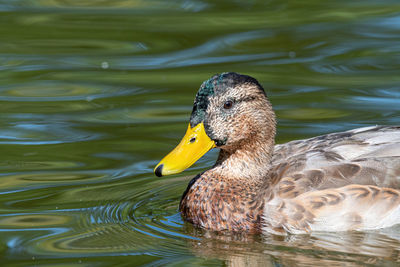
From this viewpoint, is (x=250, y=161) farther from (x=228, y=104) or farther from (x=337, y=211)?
(x=337, y=211)

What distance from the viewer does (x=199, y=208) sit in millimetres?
8164

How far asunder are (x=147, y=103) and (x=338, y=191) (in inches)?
169

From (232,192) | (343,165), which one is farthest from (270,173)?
(343,165)

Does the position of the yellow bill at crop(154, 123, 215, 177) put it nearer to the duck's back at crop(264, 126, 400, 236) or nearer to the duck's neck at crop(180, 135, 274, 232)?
the duck's neck at crop(180, 135, 274, 232)

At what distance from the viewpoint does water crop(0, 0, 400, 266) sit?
7.45m

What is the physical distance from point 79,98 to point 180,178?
3.02m

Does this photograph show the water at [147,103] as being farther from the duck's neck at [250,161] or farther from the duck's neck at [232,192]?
the duck's neck at [250,161]

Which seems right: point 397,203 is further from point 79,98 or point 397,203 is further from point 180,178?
point 79,98

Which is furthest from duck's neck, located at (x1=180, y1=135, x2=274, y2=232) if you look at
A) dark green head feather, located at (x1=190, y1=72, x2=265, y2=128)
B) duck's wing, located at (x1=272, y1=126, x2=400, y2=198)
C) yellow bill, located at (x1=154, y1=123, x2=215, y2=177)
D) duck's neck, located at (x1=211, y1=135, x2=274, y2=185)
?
dark green head feather, located at (x1=190, y1=72, x2=265, y2=128)

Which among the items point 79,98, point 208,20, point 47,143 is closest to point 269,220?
point 47,143

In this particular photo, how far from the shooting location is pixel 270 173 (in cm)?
812

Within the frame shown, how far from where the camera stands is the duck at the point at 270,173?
772 centimetres

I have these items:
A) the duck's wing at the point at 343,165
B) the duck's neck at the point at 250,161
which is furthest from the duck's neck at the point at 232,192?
the duck's wing at the point at 343,165

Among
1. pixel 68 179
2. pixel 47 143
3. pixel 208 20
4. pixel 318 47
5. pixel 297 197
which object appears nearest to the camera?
pixel 297 197
